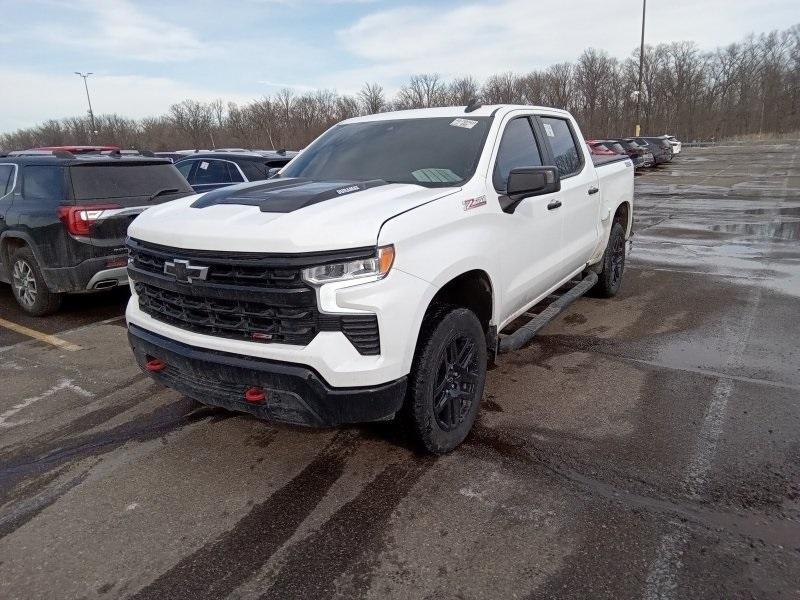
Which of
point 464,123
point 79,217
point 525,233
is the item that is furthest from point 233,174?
point 525,233

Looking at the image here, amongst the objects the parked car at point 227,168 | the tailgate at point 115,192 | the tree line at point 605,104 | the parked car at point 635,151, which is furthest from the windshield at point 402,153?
the tree line at point 605,104

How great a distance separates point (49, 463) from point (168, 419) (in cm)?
73

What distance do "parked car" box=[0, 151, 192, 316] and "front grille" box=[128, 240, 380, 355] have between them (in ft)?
10.5

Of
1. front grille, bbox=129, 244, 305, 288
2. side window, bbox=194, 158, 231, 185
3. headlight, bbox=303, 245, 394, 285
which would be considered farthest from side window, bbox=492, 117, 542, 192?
side window, bbox=194, 158, 231, 185

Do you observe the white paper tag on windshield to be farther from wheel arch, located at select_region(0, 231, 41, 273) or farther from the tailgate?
wheel arch, located at select_region(0, 231, 41, 273)

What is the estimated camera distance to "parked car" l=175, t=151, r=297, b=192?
9.83 meters

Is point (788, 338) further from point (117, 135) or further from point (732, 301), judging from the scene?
point (117, 135)

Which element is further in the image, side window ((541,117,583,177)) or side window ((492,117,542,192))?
side window ((541,117,583,177))

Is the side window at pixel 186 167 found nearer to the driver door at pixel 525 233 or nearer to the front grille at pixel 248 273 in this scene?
the driver door at pixel 525 233

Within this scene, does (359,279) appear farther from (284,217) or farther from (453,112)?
(453,112)

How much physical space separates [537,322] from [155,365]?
2653 millimetres

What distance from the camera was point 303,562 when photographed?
2.50 m

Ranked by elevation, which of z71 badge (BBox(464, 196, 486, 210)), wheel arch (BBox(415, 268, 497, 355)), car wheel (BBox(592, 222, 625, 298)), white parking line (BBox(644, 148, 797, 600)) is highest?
z71 badge (BBox(464, 196, 486, 210))

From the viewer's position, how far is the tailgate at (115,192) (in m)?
5.75
